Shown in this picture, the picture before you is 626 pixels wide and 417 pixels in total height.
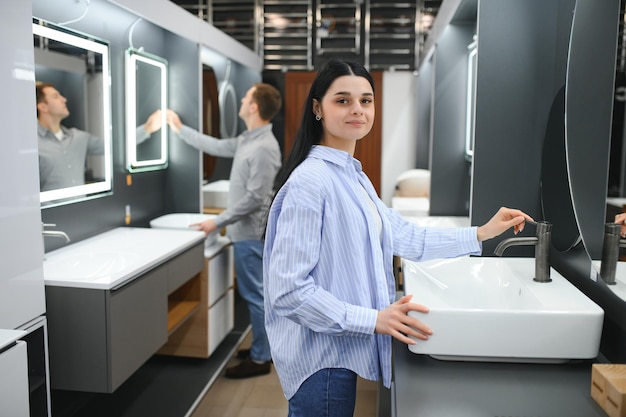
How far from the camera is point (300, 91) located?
6625 mm

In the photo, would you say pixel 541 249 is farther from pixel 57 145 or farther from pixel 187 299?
pixel 187 299

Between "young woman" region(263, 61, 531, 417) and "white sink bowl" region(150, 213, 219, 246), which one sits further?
"white sink bowl" region(150, 213, 219, 246)

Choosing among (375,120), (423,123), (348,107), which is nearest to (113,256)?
(348,107)

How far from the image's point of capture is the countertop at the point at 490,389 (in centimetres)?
151

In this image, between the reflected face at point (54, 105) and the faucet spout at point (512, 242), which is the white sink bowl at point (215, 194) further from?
the faucet spout at point (512, 242)

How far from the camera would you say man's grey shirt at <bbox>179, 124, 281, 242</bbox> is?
4.04 meters

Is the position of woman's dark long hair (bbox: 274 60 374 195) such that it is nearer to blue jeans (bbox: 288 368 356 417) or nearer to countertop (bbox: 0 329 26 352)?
blue jeans (bbox: 288 368 356 417)

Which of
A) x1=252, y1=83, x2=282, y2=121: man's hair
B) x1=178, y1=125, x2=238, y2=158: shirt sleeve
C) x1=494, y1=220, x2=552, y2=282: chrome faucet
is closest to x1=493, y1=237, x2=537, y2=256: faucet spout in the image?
x1=494, y1=220, x2=552, y2=282: chrome faucet

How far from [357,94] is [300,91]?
5.03 meters

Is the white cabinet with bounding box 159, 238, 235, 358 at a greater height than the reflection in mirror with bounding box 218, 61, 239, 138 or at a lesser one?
lesser

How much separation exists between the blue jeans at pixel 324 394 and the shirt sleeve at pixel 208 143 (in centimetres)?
303

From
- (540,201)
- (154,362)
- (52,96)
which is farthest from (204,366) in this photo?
(540,201)

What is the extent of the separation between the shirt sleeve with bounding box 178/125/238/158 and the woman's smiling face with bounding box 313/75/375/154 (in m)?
2.89

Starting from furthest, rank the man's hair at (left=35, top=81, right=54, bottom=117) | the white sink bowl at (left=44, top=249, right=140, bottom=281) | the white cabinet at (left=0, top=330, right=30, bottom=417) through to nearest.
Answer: the man's hair at (left=35, top=81, right=54, bottom=117), the white sink bowl at (left=44, top=249, right=140, bottom=281), the white cabinet at (left=0, top=330, right=30, bottom=417)
